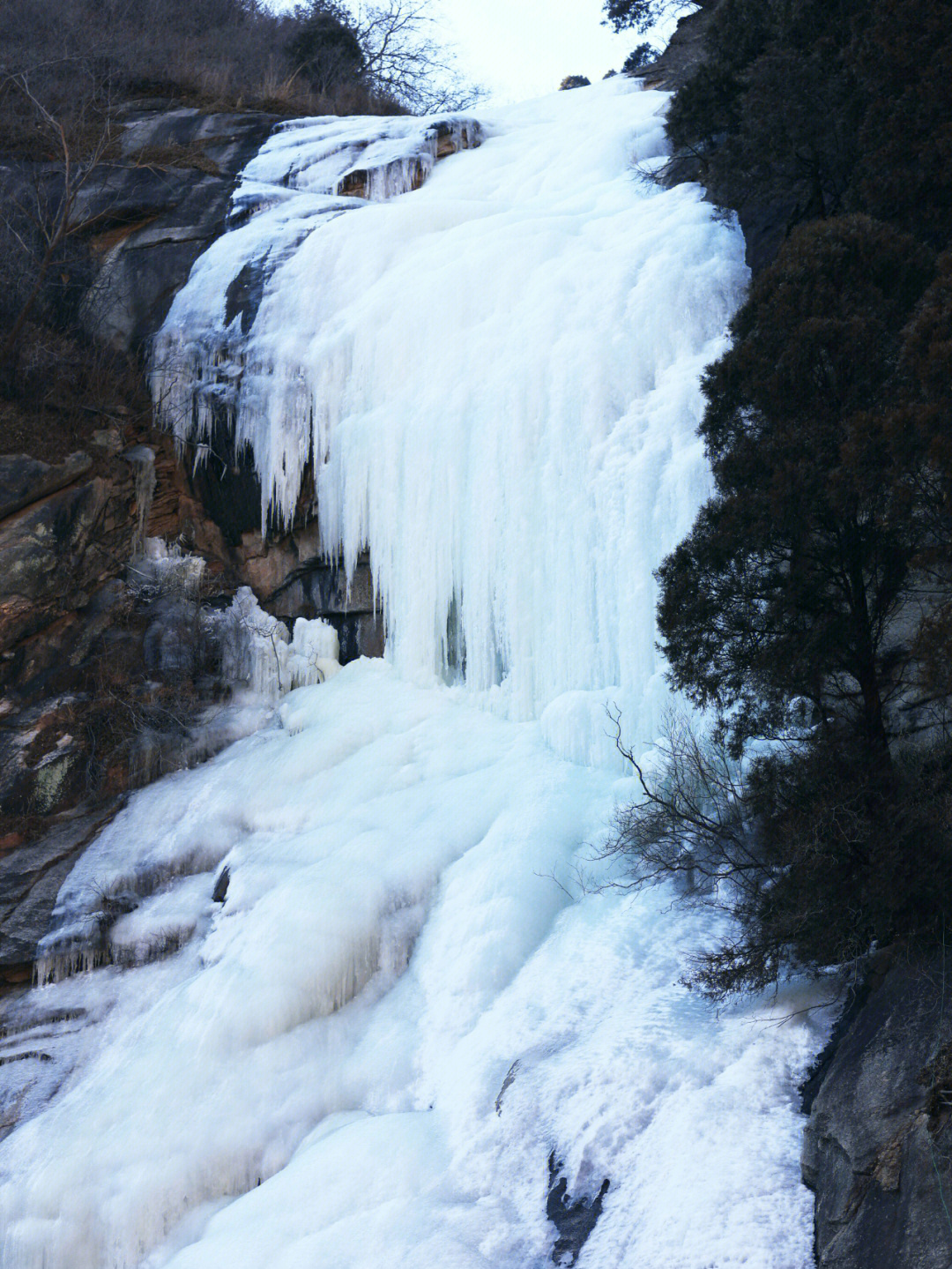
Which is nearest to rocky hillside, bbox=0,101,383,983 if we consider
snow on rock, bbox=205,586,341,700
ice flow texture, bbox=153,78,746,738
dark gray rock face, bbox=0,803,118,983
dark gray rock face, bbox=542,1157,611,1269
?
dark gray rock face, bbox=0,803,118,983

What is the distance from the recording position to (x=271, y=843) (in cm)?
916

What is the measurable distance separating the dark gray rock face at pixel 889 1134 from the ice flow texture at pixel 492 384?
364 centimetres

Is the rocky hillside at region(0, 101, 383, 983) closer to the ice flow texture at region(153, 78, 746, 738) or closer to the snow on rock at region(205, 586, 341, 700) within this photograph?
the snow on rock at region(205, 586, 341, 700)

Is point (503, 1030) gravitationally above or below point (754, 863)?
below

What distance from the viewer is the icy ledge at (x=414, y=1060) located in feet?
16.6

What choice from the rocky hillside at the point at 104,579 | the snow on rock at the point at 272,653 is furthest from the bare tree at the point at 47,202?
the snow on rock at the point at 272,653

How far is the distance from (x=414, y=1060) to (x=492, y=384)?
6.44 meters

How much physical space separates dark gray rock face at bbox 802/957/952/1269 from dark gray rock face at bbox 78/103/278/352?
11.6 metres

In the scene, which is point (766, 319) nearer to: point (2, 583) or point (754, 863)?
point (754, 863)

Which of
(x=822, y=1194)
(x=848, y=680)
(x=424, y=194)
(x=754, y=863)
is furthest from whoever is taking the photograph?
(x=424, y=194)

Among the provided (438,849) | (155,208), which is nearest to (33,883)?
(438,849)

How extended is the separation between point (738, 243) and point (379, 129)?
8.06 meters

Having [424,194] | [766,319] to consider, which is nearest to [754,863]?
[766,319]

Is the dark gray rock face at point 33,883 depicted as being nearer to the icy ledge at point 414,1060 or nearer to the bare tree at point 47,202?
the icy ledge at point 414,1060
